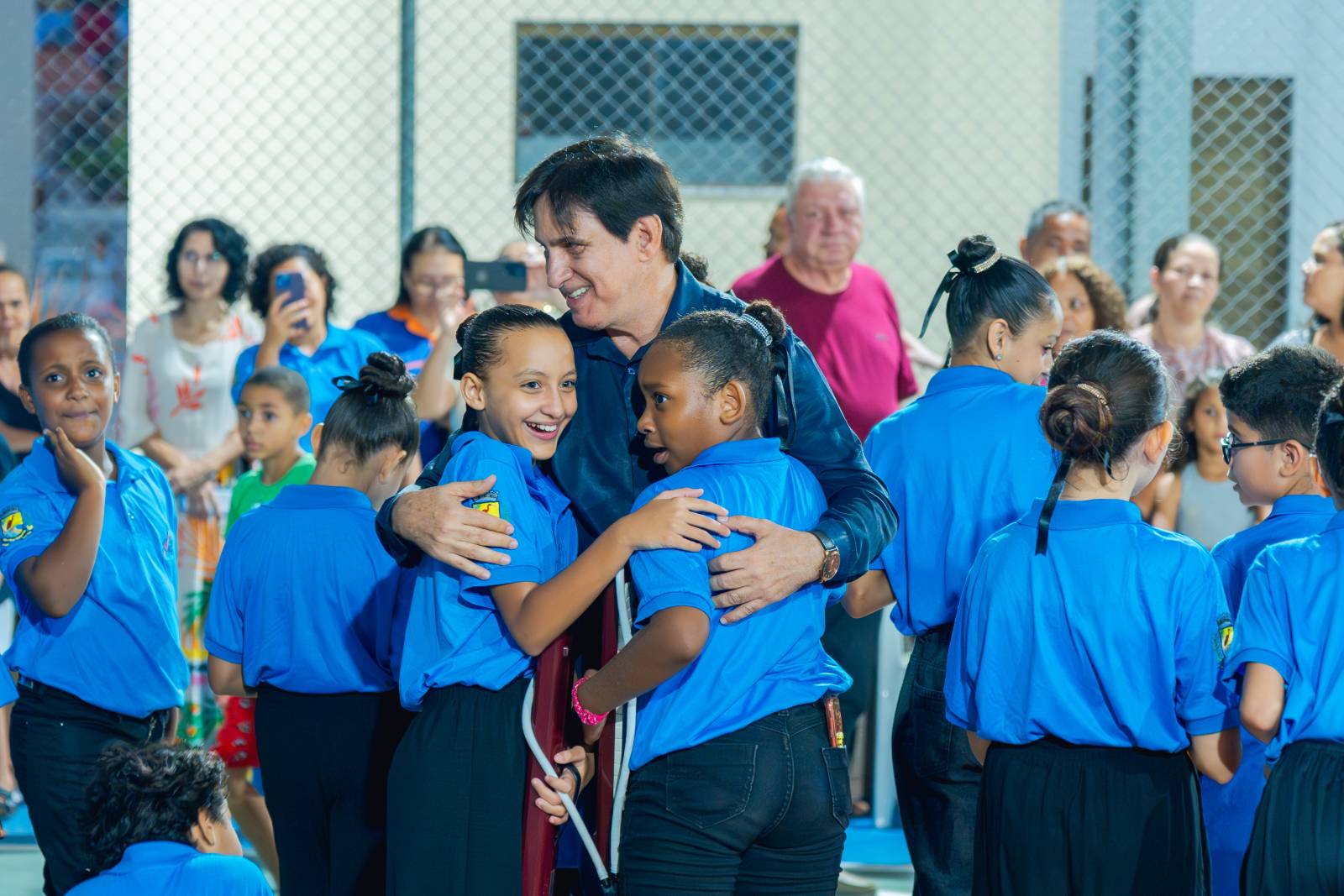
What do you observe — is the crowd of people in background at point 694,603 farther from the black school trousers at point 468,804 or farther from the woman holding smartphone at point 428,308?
the woman holding smartphone at point 428,308

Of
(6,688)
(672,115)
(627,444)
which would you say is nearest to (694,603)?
(627,444)

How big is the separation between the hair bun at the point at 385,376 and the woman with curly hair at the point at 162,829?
82 cm

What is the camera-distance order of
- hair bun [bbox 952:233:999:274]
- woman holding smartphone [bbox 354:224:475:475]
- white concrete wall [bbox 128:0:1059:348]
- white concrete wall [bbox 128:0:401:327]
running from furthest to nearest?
white concrete wall [bbox 128:0:1059:348], white concrete wall [bbox 128:0:401:327], woman holding smartphone [bbox 354:224:475:475], hair bun [bbox 952:233:999:274]

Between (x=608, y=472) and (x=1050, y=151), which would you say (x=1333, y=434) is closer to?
(x=608, y=472)

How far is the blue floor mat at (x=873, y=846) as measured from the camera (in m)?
4.66

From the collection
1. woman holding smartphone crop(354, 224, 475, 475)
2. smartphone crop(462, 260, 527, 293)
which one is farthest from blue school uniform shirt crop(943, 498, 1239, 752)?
woman holding smartphone crop(354, 224, 475, 475)

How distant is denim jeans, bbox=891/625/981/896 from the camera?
2.88 meters

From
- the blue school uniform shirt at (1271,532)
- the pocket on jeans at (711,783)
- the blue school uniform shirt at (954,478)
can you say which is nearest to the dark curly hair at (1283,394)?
the blue school uniform shirt at (1271,532)

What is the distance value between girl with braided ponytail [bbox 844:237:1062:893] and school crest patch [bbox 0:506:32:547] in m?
1.72

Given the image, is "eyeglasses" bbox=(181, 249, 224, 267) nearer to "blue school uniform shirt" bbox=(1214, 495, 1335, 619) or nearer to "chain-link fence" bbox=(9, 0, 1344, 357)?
"chain-link fence" bbox=(9, 0, 1344, 357)

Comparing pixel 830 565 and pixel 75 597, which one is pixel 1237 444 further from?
pixel 75 597

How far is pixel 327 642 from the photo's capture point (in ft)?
10.0

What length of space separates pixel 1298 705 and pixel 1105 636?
302 mm

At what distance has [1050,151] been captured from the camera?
26.2 ft
